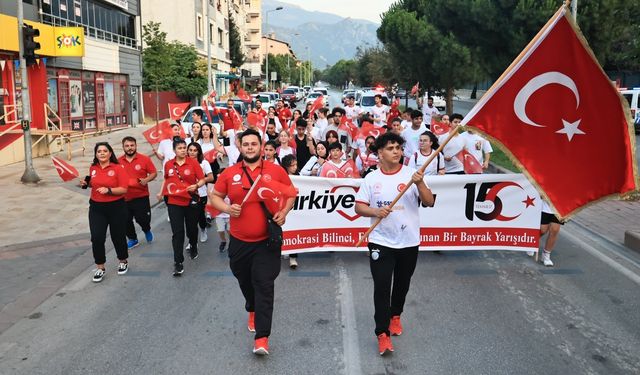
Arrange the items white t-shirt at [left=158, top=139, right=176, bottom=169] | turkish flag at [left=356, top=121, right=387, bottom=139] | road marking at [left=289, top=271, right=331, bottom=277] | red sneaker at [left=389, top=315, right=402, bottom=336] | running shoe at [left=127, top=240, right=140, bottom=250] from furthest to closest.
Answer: turkish flag at [left=356, top=121, right=387, bottom=139]
white t-shirt at [left=158, top=139, right=176, bottom=169]
running shoe at [left=127, top=240, right=140, bottom=250]
road marking at [left=289, top=271, right=331, bottom=277]
red sneaker at [left=389, top=315, right=402, bottom=336]

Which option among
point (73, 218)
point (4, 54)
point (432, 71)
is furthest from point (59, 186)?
point (432, 71)

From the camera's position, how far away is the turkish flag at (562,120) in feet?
15.2

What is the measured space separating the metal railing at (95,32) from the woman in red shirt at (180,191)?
17.9m

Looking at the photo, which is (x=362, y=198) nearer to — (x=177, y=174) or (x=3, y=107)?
(x=177, y=174)

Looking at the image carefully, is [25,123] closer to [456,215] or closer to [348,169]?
[348,169]

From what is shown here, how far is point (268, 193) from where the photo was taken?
493 cm

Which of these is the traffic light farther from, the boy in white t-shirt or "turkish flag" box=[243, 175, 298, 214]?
the boy in white t-shirt

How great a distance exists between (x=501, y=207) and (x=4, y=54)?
17162mm

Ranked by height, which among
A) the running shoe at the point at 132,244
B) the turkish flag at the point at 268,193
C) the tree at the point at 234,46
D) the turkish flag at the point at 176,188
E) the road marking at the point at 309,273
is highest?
the tree at the point at 234,46

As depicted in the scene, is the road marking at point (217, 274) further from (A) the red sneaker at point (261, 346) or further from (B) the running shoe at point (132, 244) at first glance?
(A) the red sneaker at point (261, 346)

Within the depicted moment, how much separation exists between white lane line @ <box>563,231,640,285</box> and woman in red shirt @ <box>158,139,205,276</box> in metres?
5.24

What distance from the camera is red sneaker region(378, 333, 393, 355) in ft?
16.4

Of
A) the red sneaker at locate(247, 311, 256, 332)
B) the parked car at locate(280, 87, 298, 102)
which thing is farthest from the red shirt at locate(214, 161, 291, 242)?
the parked car at locate(280, 87, 298, 102)

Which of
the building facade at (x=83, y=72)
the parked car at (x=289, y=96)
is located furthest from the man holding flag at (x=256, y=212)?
the parked car at (x=289, y=96)
